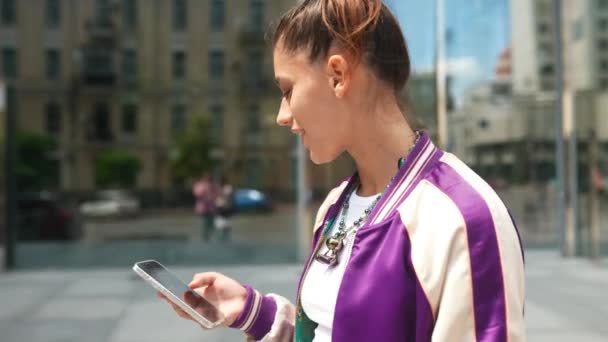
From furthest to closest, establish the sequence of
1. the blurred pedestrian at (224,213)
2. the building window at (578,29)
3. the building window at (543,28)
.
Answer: the blurred pedestrian at (224,213) < the building window at (543,28) < the building window at (578,29)

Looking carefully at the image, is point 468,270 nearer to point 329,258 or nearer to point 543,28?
point 329,258

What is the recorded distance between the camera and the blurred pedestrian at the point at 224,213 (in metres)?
11.7

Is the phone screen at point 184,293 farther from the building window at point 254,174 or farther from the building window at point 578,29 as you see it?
the building window at point 254,174

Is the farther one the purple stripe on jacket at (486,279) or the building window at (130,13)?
the building window at (130,13)

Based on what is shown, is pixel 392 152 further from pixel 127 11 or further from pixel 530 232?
pixel 127 11

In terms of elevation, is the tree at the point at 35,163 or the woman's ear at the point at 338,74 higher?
the woman's ear at the point at 338,74

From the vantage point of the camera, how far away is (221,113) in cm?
1274

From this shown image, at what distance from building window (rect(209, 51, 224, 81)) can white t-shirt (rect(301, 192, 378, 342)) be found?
1164 centimetres

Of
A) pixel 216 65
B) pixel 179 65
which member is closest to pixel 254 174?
pixel 216 65

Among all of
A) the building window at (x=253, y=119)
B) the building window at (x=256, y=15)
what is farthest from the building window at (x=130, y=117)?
the building window at (x=256, y=15)

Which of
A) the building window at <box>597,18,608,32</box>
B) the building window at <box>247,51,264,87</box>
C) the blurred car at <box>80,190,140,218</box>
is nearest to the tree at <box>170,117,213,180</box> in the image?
the blurred car at <box>80,190,140,218</box>

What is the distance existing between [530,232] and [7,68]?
31.6ft

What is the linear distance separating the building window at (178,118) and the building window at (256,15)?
6.76ft

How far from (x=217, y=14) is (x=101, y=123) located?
313 cm
